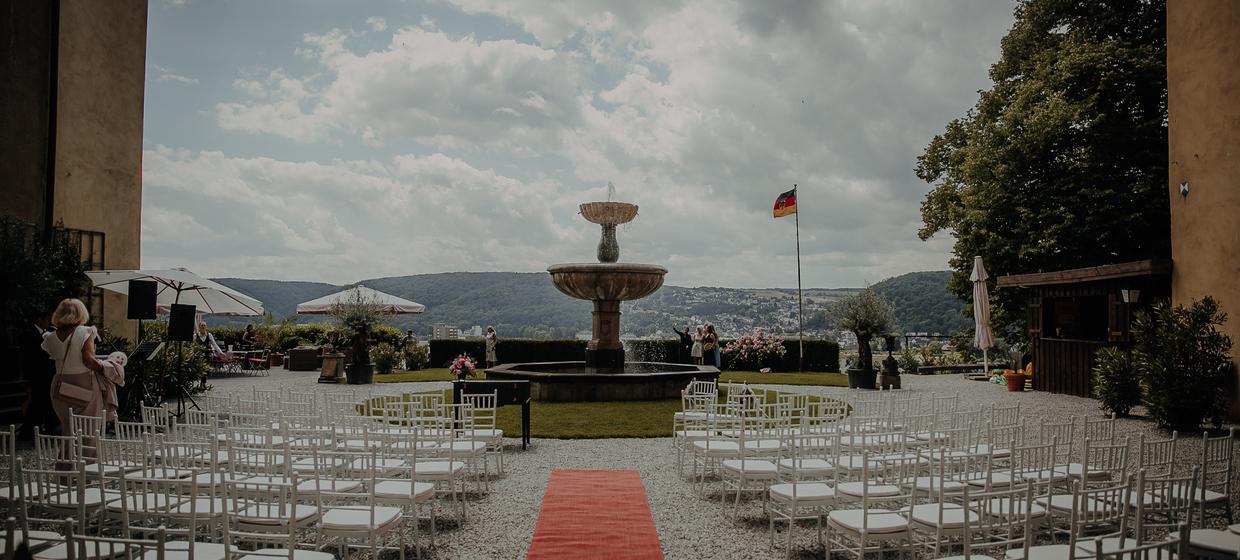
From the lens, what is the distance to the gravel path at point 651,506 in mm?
5664

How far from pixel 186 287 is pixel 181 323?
3219mm

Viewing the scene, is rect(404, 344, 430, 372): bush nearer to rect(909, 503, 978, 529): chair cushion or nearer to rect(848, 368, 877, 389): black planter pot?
rect(848, 368, 877, 389): black planter pot

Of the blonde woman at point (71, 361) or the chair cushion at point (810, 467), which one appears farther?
the blonde woman at point (71, 361)

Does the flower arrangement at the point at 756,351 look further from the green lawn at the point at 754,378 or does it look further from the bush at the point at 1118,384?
the bush at the point at 1118,384

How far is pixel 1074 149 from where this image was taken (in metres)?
19.8

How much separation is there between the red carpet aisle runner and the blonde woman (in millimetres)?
5065

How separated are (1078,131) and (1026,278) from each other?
14.3 ft

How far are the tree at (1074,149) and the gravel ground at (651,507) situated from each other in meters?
8.66

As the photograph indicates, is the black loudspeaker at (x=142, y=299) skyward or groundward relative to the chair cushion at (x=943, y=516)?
skyward

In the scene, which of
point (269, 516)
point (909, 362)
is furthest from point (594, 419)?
point (909, 362)

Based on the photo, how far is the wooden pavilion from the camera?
15.1 metres

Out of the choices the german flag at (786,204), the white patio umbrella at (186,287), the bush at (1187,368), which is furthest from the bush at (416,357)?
the bush at (1187,368)

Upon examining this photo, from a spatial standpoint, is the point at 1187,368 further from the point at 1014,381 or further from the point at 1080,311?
the point at 1080,311

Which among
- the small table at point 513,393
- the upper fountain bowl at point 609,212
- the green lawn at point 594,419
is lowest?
the green lawn at point 594,419
